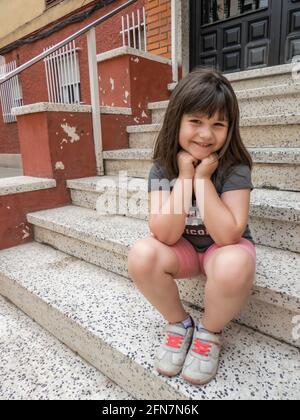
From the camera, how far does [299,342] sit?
0.80m

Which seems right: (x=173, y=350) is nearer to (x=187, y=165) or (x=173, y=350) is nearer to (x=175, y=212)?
(x=175, y=212)

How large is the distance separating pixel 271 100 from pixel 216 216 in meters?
1.22

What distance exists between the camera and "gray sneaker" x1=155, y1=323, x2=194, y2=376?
2.42 ft

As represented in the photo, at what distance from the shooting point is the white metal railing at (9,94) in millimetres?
5771

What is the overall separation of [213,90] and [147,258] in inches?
18.0

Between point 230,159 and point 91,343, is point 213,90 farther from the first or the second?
point 91,343

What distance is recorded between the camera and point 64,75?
15.6ft

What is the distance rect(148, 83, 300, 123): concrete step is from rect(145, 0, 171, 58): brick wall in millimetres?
1167

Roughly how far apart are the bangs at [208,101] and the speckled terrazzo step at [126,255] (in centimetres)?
49

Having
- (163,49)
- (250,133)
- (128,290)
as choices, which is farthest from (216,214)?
(163,49)

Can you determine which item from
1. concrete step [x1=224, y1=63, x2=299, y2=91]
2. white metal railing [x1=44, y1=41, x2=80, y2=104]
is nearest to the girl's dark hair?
concrete step [x1=224, y1=63, x2=299, y2=91]

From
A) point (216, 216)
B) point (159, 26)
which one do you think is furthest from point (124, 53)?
point (216, 216)

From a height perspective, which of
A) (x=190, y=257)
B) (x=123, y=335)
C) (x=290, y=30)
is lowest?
(x=123, y=335)

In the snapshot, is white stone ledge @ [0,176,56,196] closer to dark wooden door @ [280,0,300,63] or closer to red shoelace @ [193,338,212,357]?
red shoelace @ [193,338,212,357]
